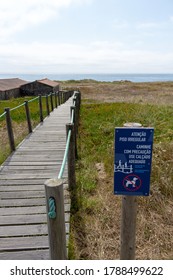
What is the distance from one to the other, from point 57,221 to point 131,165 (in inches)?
30.0

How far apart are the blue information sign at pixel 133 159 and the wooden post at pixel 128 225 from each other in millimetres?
103

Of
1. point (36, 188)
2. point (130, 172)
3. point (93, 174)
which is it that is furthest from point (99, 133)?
point (130, 172)

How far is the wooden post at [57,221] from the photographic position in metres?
1.95

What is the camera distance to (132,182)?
218cm

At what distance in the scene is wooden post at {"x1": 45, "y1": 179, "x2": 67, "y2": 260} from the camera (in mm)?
1954

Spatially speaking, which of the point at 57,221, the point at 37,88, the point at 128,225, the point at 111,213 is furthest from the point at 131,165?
the point at 37,88

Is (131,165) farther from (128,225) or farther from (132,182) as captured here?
(128,225)

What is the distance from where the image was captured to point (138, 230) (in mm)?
3480

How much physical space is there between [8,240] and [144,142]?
212 centimetres

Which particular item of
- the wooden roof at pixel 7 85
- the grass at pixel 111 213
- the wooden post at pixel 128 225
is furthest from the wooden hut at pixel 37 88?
the wooden post at pixel 128 225

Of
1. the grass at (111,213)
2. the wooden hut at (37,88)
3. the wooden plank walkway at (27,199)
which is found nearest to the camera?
the wooden plank walkway at (27,199)

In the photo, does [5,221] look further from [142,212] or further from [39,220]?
[142,212]

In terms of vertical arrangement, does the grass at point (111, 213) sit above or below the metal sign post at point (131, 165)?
below

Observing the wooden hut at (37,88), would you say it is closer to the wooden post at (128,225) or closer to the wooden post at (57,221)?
the wooden post at (128,225)
